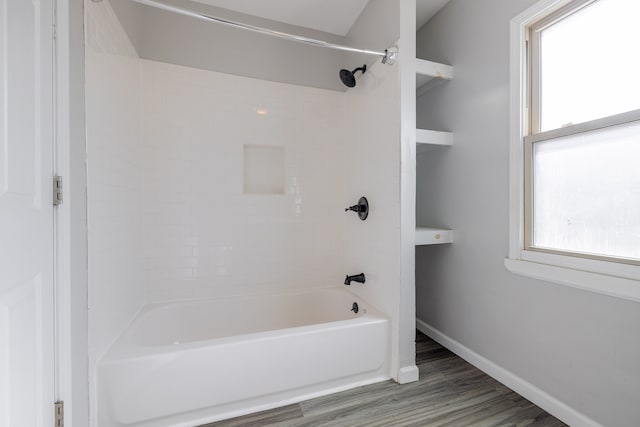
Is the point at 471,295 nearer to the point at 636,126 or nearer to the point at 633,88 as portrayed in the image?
the point at 636,126

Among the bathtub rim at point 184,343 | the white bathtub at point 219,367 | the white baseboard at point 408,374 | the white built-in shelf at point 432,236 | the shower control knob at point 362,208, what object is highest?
the shower control knob at point 362,208

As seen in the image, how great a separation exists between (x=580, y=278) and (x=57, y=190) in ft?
7.58

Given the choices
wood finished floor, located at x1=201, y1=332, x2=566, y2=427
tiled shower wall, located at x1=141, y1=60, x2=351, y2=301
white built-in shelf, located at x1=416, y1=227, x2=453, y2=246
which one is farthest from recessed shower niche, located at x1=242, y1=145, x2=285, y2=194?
wood finished floor, located at x1=201, y1=332, x2=566, y2=427

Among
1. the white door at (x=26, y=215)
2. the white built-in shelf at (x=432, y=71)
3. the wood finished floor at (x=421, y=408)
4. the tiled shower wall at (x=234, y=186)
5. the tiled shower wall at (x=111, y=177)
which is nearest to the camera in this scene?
the white door at (x=26, y=215)

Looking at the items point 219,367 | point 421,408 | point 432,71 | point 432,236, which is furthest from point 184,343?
point 432,71

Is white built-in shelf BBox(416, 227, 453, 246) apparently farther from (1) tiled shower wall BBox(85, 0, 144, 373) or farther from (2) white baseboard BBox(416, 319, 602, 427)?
(1) tiled shower wall BBox(85, 0, 144, 373)

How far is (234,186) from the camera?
2.17 m

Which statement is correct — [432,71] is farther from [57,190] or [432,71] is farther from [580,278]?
[57,190]

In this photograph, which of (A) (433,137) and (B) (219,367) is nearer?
(B) (219,367)

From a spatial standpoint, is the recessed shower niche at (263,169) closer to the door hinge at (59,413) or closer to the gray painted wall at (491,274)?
the gray painted wall at (491,274)

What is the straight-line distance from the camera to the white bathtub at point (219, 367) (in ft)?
4.16

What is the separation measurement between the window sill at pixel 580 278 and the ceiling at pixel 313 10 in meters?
2.00

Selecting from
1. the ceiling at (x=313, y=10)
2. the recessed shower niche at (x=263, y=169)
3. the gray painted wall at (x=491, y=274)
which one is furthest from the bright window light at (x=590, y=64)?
the recessed shower niche at (x=263, y=169)

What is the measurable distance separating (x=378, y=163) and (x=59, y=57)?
5.62ft
